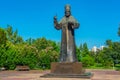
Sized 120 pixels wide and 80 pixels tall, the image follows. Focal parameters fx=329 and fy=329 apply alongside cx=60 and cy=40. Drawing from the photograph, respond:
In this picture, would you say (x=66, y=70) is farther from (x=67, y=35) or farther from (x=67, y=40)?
(x=67, y=35)

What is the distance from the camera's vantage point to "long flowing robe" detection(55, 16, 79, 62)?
68.6 feet

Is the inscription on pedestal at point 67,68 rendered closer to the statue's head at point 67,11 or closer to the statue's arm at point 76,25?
the statue's arm at point 76,25

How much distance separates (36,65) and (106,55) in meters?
28.2

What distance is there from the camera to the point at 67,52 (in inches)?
825

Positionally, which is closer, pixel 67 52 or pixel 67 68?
pixel 67 68

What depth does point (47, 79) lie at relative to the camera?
1773 cm

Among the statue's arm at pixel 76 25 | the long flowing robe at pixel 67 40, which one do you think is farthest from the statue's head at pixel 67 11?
the statue's arm at pixel 76 25

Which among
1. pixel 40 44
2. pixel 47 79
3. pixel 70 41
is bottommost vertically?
pixel 47 79

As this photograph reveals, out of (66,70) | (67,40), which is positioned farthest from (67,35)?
(66,70)

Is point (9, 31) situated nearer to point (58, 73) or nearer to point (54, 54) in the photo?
point (54, 54)

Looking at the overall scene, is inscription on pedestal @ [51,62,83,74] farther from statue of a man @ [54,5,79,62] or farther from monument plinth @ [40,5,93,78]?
statue of a man @ [54,5,79,62]

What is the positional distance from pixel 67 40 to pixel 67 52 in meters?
0.79

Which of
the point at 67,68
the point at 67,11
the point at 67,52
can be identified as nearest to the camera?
the point at 67,68

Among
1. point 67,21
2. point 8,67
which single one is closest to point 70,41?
point 67,21
